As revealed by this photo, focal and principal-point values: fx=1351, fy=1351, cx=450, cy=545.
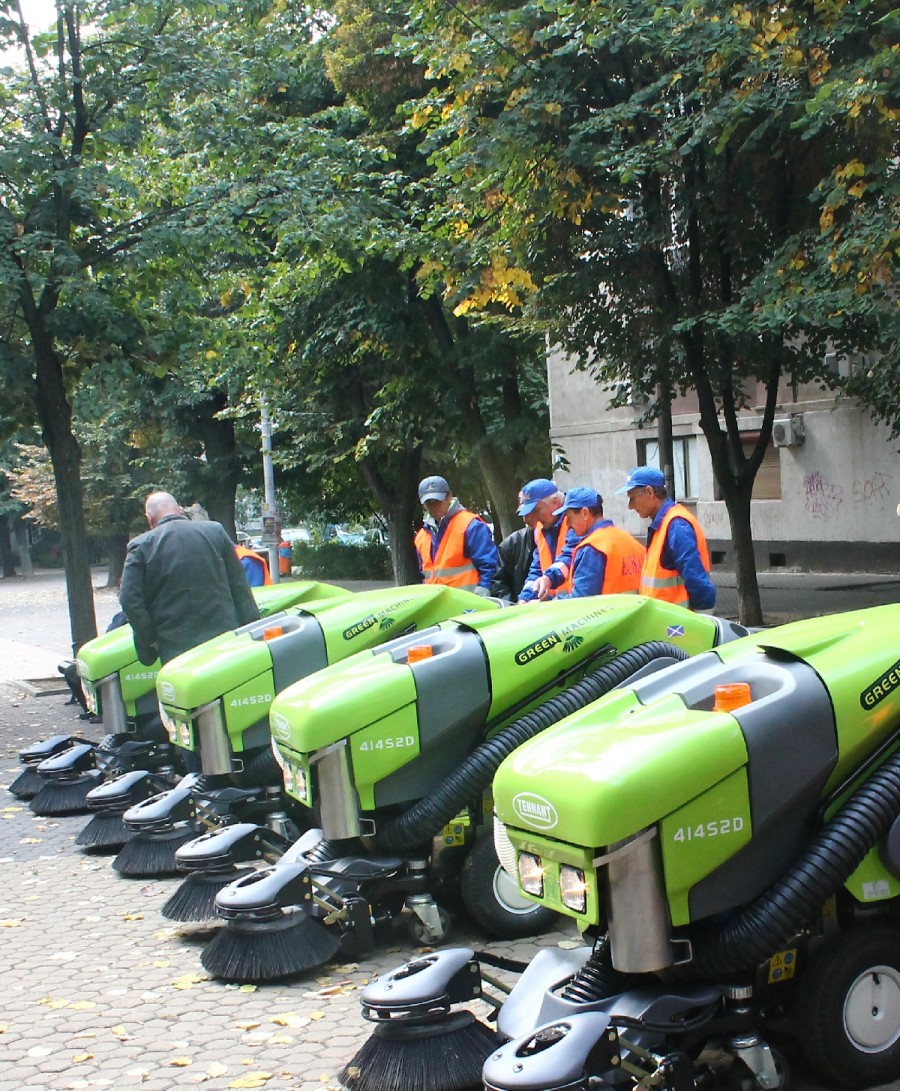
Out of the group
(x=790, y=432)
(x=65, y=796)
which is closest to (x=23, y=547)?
(x=790, y=432)

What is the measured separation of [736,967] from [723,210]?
440 inches

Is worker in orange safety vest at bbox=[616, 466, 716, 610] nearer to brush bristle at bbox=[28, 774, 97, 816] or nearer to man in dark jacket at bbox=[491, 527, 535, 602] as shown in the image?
man in dark jacket at bbox=[491, 527, 535, 602]

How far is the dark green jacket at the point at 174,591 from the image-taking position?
25.6 feet

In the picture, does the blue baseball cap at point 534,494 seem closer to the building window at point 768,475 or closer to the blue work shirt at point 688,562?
the blue work shirt at point 688,562

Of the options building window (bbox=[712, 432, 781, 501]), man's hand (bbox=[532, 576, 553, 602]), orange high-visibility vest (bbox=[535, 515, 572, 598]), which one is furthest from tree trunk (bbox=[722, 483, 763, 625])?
building window (bbox=[712, 432, 781, 501])

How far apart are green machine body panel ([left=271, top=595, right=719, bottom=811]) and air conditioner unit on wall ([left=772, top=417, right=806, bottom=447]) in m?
17.1

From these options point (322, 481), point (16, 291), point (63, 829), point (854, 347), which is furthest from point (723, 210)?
point (322, 481)

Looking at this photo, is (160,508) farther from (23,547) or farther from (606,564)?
(23,547)

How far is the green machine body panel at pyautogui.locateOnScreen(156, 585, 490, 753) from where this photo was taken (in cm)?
636

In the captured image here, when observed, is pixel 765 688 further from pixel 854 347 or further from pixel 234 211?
pixel 854 347

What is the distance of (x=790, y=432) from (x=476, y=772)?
58.5 feet

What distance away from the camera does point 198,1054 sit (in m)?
4.30

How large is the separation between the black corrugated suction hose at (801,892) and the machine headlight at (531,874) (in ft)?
1.41

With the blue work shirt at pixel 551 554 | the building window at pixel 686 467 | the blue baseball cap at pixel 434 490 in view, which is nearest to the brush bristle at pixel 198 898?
the blue work shirt at pixel 551 554
